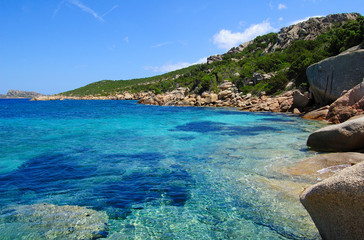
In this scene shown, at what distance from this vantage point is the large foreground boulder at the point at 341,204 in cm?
356

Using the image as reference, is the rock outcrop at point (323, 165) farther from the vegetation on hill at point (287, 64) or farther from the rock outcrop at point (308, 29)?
the rock outcrop at point (308, 29)

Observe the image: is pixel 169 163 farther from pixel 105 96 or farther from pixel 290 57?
pixel 105 96

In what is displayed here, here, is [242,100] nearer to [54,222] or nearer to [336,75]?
[336,75]

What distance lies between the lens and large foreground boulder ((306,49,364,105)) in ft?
77.9

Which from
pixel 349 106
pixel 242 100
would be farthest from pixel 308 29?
→ pixel 349 106

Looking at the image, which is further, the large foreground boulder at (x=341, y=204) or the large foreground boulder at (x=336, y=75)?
the large foreground boulder at (x=336, y=75)

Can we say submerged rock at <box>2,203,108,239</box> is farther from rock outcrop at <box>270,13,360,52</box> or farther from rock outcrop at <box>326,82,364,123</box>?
rock outcrop at <box>270,13,360,52</box>

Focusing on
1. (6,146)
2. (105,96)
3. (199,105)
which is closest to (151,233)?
(6,146)

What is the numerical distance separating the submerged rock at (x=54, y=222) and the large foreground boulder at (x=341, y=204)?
420 cm

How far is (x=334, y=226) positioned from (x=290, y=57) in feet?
207

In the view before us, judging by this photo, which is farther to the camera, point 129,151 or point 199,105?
point 199,105

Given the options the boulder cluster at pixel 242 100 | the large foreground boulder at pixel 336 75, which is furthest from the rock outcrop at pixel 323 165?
the boulder cluster at pixel 242 100

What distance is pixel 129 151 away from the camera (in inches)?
521

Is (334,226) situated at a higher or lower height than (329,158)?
higher
